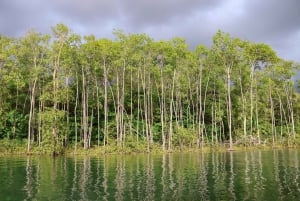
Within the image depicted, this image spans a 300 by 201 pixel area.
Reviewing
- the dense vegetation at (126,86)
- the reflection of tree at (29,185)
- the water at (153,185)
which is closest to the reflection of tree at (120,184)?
the water at (153,185)

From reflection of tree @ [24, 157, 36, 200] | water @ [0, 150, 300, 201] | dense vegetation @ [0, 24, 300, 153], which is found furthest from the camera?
dense vegetation @ [0, 24, 300, 153]

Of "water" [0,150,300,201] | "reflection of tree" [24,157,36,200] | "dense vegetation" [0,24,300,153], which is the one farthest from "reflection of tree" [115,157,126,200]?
"dense vegetation" [0,24,300,153]

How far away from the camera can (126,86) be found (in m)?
62.0

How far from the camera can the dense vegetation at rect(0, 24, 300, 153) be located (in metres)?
50.9

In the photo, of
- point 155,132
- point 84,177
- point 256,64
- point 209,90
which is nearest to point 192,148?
point 155,132

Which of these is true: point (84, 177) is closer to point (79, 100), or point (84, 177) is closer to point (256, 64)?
point (79, 100)

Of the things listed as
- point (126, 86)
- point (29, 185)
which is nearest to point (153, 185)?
point (29, 185)

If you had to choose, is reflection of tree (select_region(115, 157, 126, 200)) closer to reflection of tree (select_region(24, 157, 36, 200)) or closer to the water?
the water

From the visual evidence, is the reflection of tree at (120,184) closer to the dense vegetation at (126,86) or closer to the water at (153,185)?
the water at (153,185)

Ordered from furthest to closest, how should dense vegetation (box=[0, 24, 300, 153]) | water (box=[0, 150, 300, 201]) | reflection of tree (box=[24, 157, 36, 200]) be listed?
dense vegetation (box=[0, 24, 300, 153]) → reflection of tree (box=[24, 157, 36, 200]) → water (box=[0, 150, 300, 201])

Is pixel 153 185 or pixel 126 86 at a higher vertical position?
pixel 126 86

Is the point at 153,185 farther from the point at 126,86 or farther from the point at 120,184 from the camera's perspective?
the point at 126,86

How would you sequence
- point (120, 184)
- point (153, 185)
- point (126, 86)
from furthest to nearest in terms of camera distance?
point (126, 86) < point (120, 184) < point (153, 185)

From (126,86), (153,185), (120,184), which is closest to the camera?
(153,185)
